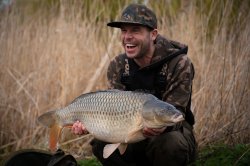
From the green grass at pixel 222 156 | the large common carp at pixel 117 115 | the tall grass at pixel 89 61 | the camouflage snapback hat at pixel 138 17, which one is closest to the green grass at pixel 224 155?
the green grass at pixel 222 156

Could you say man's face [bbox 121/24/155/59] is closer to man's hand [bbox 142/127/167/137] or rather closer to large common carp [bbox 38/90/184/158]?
large common carp [bbox 38/90/184/158]

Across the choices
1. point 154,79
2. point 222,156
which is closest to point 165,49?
point 154,79

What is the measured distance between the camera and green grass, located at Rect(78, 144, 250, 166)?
376 cm

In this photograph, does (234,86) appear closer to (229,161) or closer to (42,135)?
(229,161)

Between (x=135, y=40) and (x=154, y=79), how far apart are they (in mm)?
297

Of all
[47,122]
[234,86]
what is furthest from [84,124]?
[234,86]

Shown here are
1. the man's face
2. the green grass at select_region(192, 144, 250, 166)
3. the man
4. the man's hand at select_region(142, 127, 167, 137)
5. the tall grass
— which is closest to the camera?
the man's hand at select_region(142, 127, 167, 137)

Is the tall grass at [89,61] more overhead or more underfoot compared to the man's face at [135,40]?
more underfoot

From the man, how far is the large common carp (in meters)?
0.11

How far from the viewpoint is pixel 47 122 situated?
11.1 feet

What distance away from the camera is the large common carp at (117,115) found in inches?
111

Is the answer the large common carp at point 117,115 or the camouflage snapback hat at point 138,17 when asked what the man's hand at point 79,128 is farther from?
the camouflage snapback hat at point 138,17

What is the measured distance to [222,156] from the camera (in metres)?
3.92

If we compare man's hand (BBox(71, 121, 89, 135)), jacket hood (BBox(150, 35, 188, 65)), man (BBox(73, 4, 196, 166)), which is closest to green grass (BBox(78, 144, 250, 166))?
man (BBox(73, 4, 196, 166))
